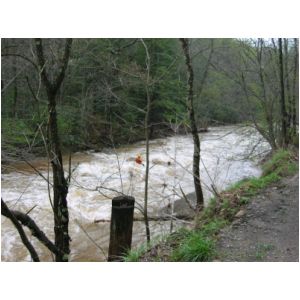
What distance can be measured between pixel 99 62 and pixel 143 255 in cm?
280

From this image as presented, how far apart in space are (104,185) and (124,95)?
8.71 ft

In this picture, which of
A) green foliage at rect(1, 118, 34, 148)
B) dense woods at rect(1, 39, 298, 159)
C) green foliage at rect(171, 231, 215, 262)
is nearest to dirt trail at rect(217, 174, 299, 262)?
green foliage at rect(171, 231, 215, 262)

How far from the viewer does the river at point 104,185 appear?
5637 mm

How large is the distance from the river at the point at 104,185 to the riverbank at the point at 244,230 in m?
0.60

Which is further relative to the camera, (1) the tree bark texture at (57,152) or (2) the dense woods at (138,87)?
(2) the dense woods at (138,87)

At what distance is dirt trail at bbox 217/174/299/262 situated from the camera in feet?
11.2

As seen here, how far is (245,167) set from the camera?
985 centimetres

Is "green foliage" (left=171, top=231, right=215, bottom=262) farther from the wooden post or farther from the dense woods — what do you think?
the dense woods

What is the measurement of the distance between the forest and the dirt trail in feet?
2.31

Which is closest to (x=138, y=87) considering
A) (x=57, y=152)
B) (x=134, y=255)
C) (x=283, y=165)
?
(x=57, y=152)

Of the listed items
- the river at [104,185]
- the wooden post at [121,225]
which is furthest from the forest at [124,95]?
the wooden post at [121,225]

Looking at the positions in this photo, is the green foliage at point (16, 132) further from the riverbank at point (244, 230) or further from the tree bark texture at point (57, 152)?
the riverbank at point (244, 230)

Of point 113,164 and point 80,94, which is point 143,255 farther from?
point 113,164

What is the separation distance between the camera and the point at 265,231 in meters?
3.92
